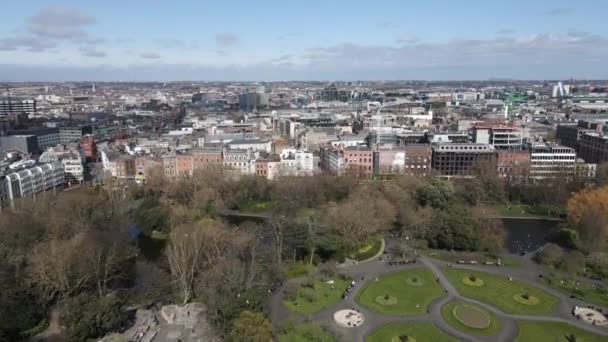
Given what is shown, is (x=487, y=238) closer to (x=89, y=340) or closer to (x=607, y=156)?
(x=89, y=340)

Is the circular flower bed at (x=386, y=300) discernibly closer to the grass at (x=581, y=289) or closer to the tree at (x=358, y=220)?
the tree at (x=358, y=220)

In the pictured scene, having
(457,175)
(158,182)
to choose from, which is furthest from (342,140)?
(158,182)

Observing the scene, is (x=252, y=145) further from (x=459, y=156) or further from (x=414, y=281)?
(x=414, y=281)

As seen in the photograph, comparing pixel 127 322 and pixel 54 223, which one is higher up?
pixel 54 223

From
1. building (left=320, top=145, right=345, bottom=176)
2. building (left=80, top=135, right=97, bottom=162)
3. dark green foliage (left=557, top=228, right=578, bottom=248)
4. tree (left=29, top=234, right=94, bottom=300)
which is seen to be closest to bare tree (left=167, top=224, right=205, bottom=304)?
tree (left=29, top=234, right=94, bottom=300)

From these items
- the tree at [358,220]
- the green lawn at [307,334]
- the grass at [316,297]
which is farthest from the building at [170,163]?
the green lawn at [307,334]

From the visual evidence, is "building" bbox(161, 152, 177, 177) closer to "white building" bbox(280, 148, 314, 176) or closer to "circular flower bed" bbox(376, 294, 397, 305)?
"white building" bbox(280, 148, 314, 176)
